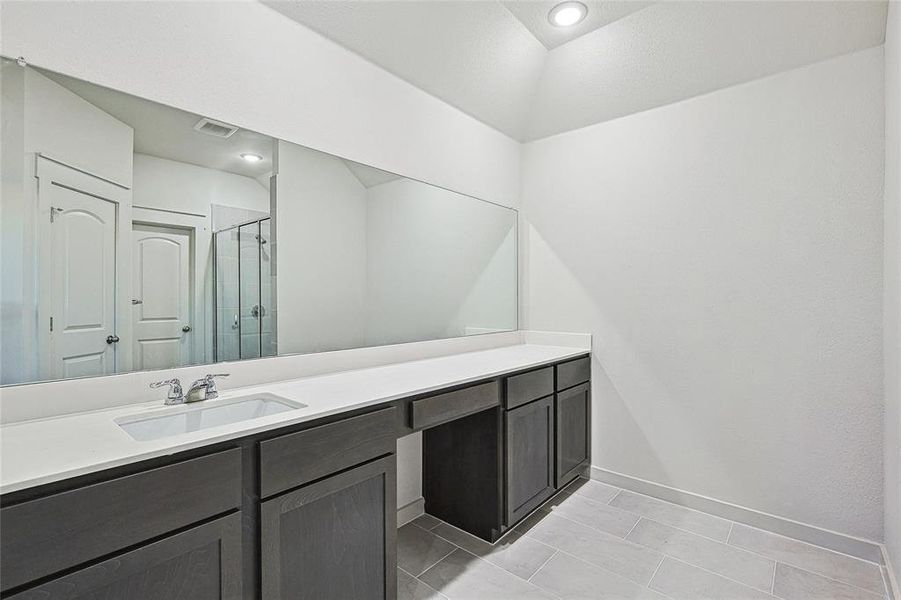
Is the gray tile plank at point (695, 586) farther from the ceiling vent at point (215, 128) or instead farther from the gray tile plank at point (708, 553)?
the ceiling vent at point (215, 128)

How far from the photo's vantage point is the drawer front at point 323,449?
122cm

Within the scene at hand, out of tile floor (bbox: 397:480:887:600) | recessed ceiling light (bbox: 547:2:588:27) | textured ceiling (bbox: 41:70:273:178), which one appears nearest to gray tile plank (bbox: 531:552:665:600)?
tile floor (bbox: 397:480:887:600)

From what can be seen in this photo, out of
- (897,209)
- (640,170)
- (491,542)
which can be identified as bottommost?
(491,542)

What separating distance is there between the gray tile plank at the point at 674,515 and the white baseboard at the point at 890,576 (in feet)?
1.91

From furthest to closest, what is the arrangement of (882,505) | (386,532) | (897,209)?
(882,505), (897,209), (386,532)

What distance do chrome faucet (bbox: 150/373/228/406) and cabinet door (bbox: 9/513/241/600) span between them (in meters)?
0.50

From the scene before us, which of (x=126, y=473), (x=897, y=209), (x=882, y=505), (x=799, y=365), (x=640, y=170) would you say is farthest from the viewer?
(x=640, y=170)

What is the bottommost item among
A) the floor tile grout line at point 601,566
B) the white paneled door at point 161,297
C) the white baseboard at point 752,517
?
the floor tile grout line at point 601,566

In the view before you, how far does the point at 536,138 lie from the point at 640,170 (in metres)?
0.81

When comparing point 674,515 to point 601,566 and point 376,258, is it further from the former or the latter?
point 376,258

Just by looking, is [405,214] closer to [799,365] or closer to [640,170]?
[640,170]

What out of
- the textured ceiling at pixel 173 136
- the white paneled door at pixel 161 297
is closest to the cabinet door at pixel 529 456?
the white paneled door at pixel 161 297

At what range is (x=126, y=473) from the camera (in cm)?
98

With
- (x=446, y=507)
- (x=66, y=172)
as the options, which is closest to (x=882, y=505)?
(x=446, y=507)
